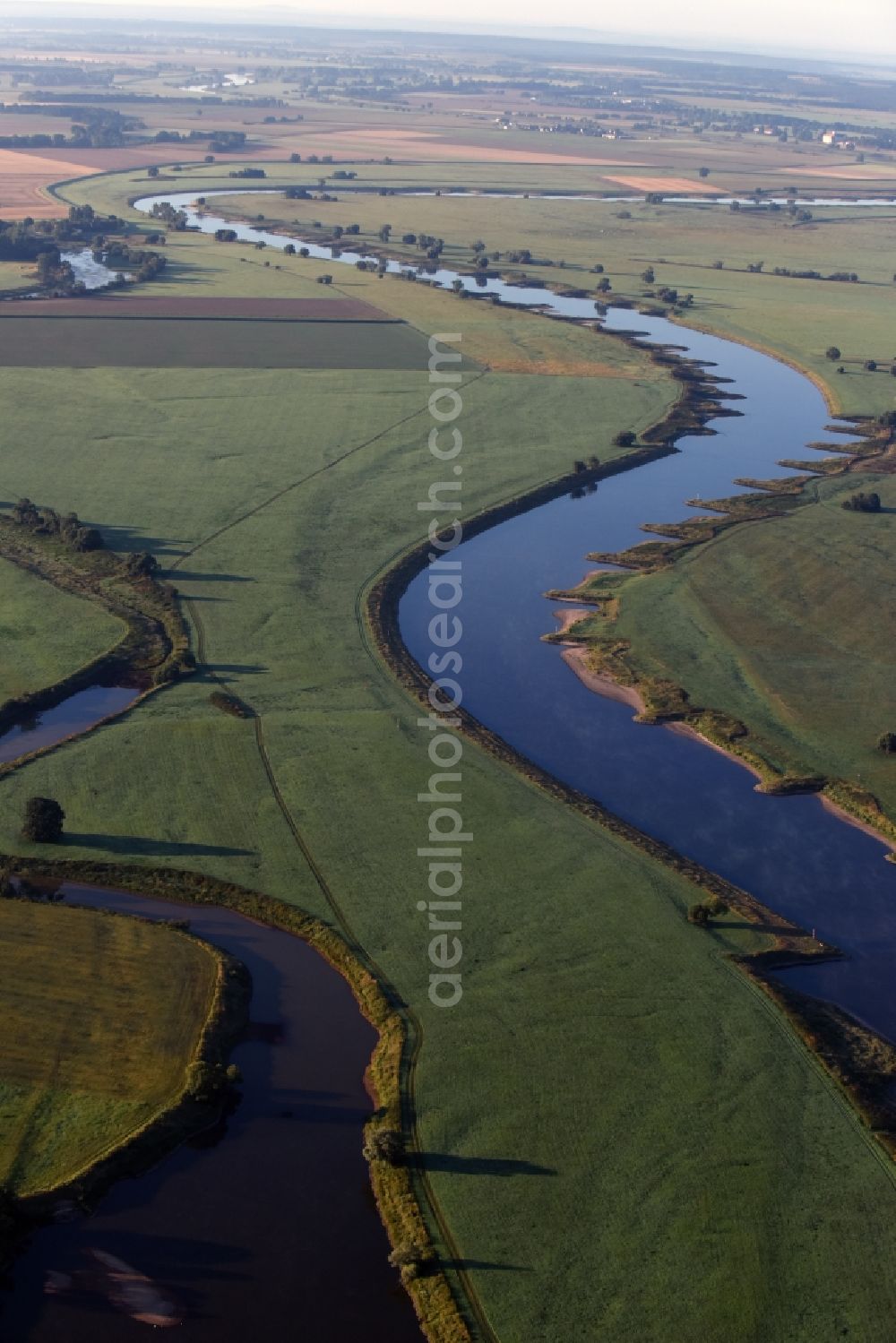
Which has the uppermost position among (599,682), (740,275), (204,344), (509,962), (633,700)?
(740,275)

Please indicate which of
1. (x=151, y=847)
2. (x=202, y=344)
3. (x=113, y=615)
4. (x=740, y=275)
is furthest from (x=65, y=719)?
(x=740, y=275)

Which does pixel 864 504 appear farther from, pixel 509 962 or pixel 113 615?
pixel 509 962

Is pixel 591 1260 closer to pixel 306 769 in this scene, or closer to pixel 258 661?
pixel 306 769

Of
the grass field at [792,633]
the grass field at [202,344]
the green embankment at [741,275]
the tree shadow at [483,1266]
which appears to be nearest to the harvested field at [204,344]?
the grass field at [202,344]

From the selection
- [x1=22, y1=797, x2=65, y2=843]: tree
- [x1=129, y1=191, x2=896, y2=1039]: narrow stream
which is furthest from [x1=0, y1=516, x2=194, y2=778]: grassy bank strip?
[x1=129, y1=191, x2=896, y2=1039]: narrow stream

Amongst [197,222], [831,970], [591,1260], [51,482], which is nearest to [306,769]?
[831,970]

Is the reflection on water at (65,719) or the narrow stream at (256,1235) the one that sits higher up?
the reflection on water at (65,719)

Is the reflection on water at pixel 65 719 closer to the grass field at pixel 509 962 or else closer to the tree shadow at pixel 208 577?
the grass field at pixel 509 962
